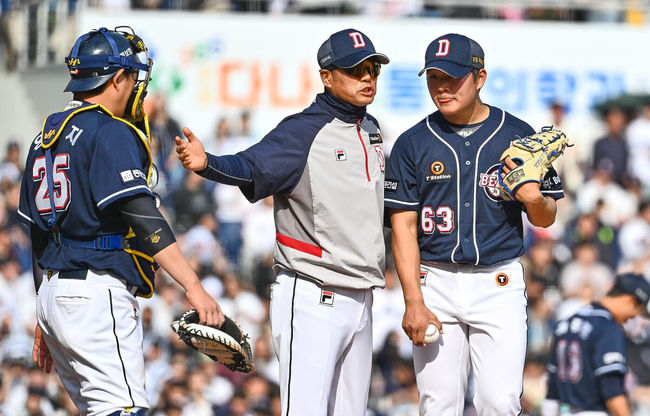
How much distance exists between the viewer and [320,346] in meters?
5.23

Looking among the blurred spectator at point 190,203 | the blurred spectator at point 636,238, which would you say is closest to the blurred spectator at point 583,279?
the blurred spectator at point 636,238

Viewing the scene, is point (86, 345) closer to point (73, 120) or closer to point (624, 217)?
point (73, 120)

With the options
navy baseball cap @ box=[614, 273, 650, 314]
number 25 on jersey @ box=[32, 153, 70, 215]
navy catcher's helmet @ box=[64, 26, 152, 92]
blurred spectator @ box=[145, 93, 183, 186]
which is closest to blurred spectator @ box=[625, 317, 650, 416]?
navy baseball cap @ box=[614, 273, 650, 314]

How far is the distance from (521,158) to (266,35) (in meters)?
9.97

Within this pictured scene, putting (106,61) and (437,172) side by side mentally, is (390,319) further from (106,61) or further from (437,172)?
(106,61)

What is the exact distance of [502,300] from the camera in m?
5.46

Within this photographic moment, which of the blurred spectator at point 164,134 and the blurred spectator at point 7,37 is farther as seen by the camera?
the blurred spectator at point 7,37

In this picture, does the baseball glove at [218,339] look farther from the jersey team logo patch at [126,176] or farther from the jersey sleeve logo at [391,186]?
the jersey sleeve logo at [391,186]

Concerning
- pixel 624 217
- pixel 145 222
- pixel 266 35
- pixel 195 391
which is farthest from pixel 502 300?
pixel 266 35

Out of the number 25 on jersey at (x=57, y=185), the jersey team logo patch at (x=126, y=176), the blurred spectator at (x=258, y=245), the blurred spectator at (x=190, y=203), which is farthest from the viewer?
the blurred spectator at (x=190, y=203)

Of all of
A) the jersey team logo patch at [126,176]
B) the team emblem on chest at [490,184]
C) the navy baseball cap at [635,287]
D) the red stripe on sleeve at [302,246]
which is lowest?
the navy baseball cap at [635,287]

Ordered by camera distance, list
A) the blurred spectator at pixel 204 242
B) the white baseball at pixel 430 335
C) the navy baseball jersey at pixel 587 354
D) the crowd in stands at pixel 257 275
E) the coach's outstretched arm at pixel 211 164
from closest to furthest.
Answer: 1. the coach's outstretched arm at pixel 211 164
2. the white baseball at pixel 430 335
3. the navy baseball jersey at pixel 587 354
4. the crowd in stands at pixel 257 275
5. the blurred spectator at pixel 204 242

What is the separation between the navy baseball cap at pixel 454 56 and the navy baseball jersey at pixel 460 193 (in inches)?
14.1

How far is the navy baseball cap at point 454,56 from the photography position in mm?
5445
